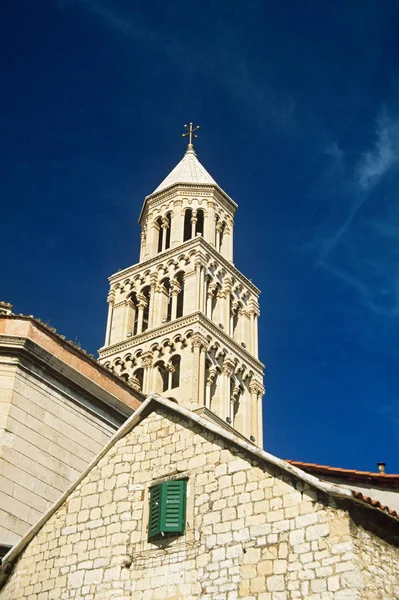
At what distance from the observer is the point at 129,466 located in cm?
1243

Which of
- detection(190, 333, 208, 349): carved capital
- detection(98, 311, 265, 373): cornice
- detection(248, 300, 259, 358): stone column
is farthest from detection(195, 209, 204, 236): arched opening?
detection(190, 333, 208, 349): carved capital

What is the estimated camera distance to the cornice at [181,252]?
45.2 metres

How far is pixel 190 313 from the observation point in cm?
4172

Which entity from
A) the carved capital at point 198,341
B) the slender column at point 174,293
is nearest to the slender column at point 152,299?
the slender column at point 174,293

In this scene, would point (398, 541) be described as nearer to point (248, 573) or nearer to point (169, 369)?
point (248, 573)

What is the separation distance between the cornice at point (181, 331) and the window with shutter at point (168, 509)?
29407mm

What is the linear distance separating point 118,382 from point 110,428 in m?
1.39

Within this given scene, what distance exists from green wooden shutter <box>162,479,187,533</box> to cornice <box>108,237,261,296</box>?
1337 inches

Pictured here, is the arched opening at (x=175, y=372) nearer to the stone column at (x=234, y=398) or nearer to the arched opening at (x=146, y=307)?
the stone column at (x=234, y=398)

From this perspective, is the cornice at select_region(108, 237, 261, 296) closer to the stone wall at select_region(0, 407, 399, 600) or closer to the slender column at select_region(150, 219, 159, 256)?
the slender column at select_region(150, 219, 159, 256)

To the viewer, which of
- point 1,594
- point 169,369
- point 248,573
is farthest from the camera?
point 169,369

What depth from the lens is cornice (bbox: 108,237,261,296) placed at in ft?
148

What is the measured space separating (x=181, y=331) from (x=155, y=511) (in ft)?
99.1

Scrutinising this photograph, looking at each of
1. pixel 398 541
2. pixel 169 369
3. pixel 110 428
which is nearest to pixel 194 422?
pixel 398 541
